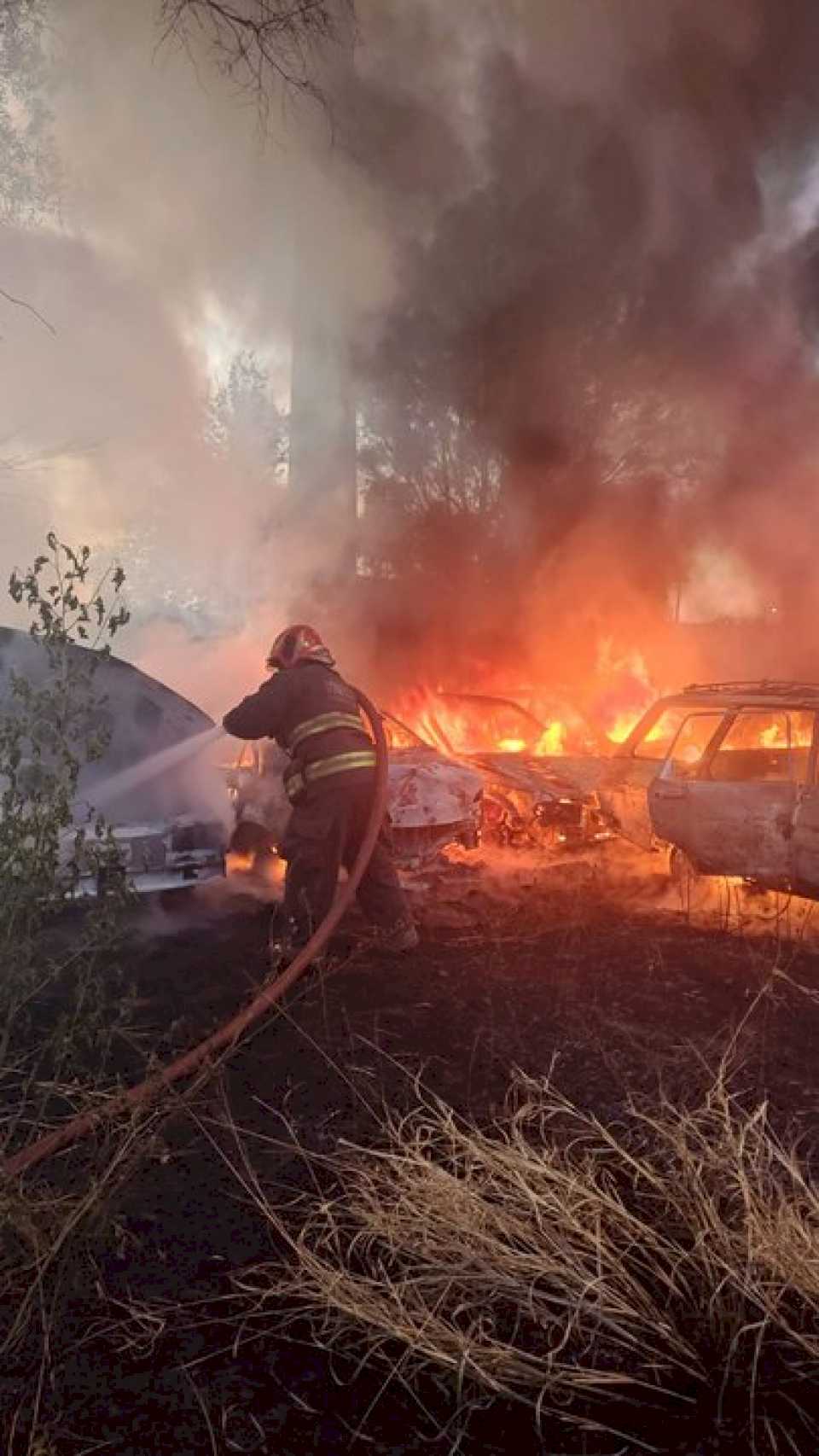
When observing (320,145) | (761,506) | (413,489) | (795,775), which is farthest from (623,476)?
(795,775)

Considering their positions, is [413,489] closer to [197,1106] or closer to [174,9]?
[174,9]

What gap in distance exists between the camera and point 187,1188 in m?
2.80

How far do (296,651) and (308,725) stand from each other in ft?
1.52

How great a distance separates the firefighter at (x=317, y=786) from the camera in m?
5.11

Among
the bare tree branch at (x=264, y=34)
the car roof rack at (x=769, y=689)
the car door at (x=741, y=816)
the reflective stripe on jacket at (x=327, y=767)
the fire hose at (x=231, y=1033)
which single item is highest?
the bare tree branch at (x=264, y=34)

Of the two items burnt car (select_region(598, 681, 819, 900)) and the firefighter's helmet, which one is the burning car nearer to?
the firefighter's helmet

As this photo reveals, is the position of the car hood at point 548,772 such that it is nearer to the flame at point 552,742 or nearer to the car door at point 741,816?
the car door at point 741,816

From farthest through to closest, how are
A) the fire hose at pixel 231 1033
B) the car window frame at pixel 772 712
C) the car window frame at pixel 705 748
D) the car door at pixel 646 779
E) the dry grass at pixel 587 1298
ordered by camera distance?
the car door at pixel 646 779 < the car window frame at pixel 705 748 < the car window frame at pixel 772 712 < the fire hose at pixel 231 1033 < the dry grass at pixel 587 1298

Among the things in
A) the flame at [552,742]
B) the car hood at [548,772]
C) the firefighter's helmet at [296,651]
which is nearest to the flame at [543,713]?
the flame at [552,742]

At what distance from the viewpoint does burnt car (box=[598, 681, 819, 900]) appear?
18.1 ft

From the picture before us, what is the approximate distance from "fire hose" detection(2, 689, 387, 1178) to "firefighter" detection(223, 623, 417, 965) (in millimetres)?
96

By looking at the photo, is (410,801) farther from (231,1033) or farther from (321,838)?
(231,1033)

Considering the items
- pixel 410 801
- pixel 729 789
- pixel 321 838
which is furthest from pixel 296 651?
pixel 729 789

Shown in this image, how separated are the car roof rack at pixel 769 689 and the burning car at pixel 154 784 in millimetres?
3259
